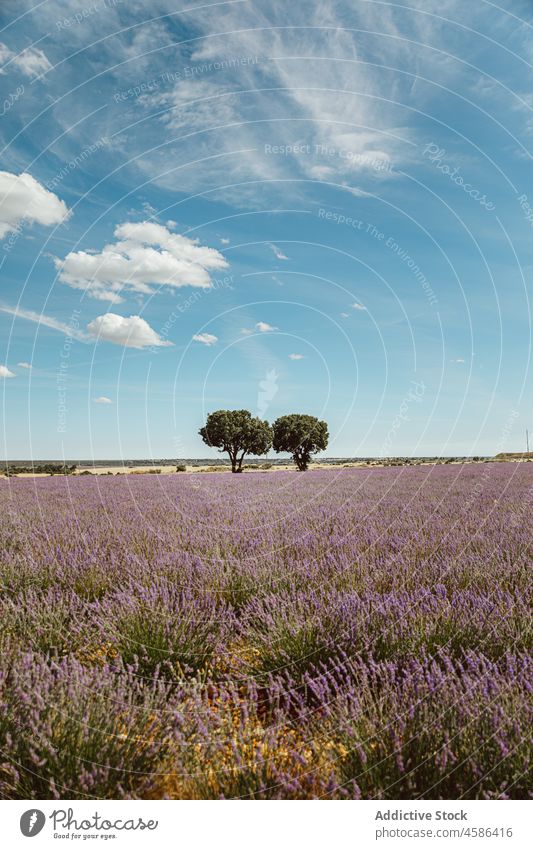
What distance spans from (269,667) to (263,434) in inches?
2093

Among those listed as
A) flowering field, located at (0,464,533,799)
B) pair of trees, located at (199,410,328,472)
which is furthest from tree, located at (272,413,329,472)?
flowering field, located at (0,464,533,799)

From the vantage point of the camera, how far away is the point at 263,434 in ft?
183

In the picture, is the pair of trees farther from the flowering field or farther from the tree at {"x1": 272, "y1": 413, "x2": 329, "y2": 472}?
the flowering field

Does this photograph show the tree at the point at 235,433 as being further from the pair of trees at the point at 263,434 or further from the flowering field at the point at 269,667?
the flowering field at the point at 269,667

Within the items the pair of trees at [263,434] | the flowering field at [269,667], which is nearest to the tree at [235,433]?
the pair of trees at [263,434]

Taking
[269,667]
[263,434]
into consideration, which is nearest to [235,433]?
[263,434]

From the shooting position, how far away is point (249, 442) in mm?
55469

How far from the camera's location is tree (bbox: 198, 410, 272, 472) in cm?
Answer: 5459

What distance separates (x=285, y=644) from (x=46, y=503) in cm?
868

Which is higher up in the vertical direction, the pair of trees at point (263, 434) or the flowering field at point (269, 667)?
the pair of trees at point (263, 434)

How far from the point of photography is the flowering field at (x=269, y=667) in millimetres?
1678

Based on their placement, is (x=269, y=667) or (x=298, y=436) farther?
(x=298, y=436)

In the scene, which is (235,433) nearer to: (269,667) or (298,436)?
(298,436)
